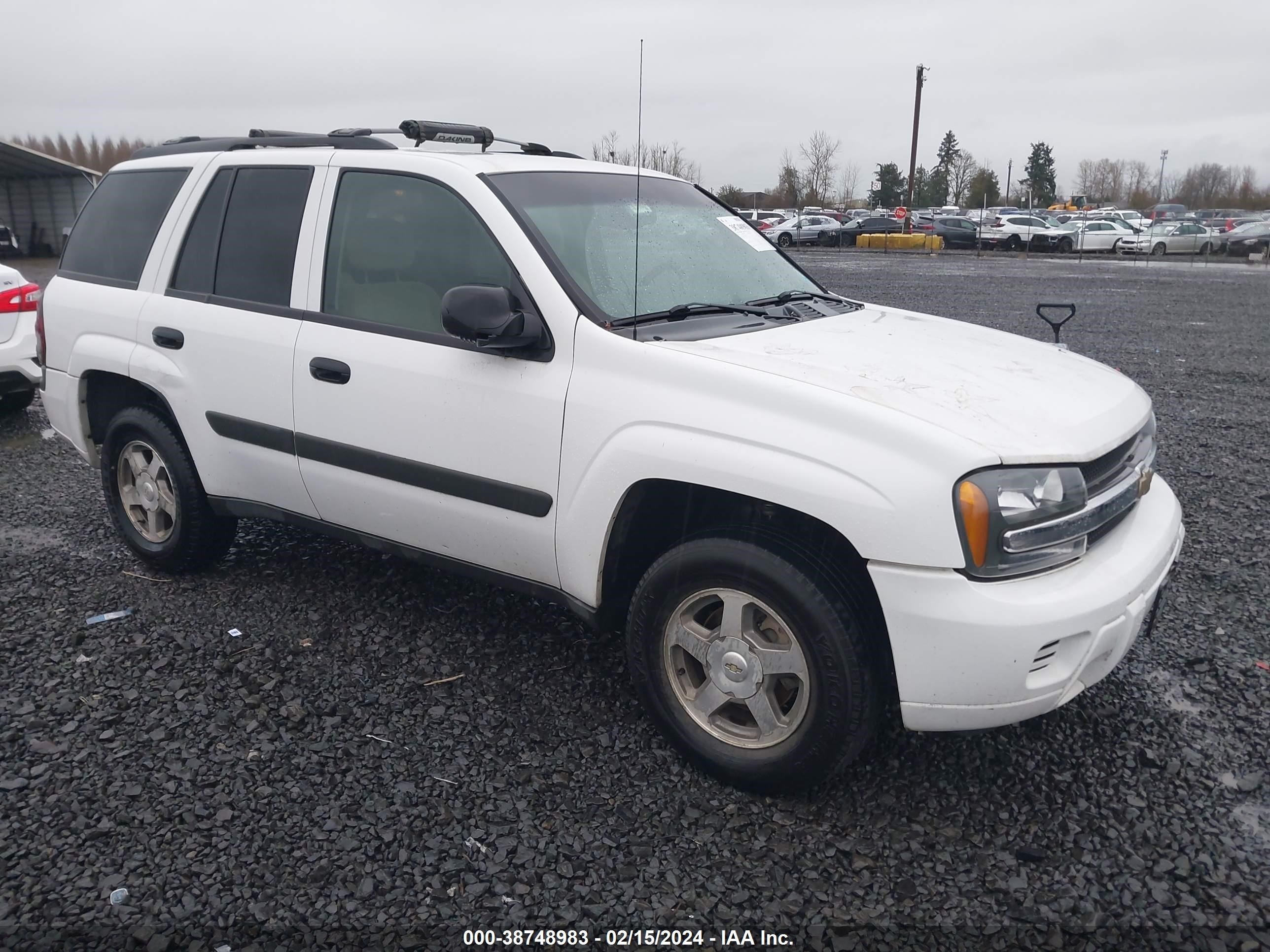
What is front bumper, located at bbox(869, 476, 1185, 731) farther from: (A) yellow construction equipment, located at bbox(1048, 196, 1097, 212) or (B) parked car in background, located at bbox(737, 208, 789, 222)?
(A) yellow construction equipment, located at bbox(1048, 196, 1097, 212)

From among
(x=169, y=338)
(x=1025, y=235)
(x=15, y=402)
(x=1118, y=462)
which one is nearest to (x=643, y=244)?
(x=1118, y=462)

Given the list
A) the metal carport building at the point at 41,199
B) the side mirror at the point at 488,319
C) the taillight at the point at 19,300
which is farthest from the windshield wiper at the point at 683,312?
the metal carport building at the point at 41,199

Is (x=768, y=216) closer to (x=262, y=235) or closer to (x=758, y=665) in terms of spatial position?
(x=262, y=235)

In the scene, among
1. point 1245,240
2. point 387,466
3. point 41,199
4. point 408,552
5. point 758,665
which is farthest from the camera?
point 1245,240

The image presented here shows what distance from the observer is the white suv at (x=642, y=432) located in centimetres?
257

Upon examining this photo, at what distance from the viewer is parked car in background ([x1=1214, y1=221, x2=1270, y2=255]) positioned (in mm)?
34344

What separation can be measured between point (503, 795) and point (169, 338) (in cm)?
245

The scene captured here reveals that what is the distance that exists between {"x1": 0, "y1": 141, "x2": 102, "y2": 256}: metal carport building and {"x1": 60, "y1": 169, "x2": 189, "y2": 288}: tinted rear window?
30212mm

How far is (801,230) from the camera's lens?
40.3 m

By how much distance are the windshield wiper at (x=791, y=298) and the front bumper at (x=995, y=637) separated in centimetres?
145

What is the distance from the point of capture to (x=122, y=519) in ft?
15.1

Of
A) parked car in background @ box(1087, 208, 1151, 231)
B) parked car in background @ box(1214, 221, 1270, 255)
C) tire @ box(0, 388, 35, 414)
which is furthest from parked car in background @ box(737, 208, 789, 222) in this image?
tire @ box(0, 388, 35, 414)

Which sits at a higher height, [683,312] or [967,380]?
[683,312]

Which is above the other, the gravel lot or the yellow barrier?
the yellow barrier
